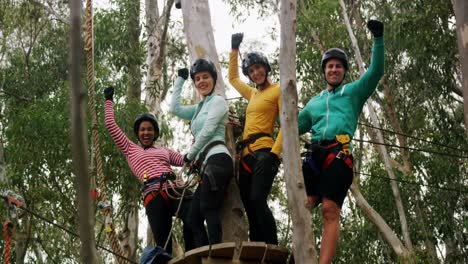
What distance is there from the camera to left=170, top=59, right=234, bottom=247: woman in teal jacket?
3523mm

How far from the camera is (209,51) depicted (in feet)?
15.8

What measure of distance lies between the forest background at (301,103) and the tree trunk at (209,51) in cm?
376

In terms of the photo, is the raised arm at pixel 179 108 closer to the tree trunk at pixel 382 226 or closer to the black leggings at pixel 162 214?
the black leggings at pixel 162 214

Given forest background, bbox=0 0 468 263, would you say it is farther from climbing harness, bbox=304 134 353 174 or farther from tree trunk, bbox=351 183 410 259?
climbing harness, bbox=304 134 353 174

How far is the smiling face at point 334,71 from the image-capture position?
3540 mm

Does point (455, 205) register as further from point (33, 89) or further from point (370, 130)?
point (33, 89)

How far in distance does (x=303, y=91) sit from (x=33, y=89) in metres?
3.78

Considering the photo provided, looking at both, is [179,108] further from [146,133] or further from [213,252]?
[213,252]

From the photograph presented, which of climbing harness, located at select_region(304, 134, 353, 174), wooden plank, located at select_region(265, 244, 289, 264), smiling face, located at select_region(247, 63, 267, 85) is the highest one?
smiling face, located at select_region(247, 63, 267, 85)

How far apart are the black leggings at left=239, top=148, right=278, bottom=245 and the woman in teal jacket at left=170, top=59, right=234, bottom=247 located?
0.48 feet

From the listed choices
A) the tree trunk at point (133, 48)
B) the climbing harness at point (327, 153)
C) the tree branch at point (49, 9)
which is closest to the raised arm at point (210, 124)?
the climbing harness at point (327, 153)

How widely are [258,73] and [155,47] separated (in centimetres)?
678

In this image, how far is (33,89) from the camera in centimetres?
1051

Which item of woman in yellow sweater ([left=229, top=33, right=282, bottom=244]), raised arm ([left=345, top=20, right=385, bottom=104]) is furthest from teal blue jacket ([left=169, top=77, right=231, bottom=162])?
raised arm ([left=345, top=20, right=385, bottom=104])
